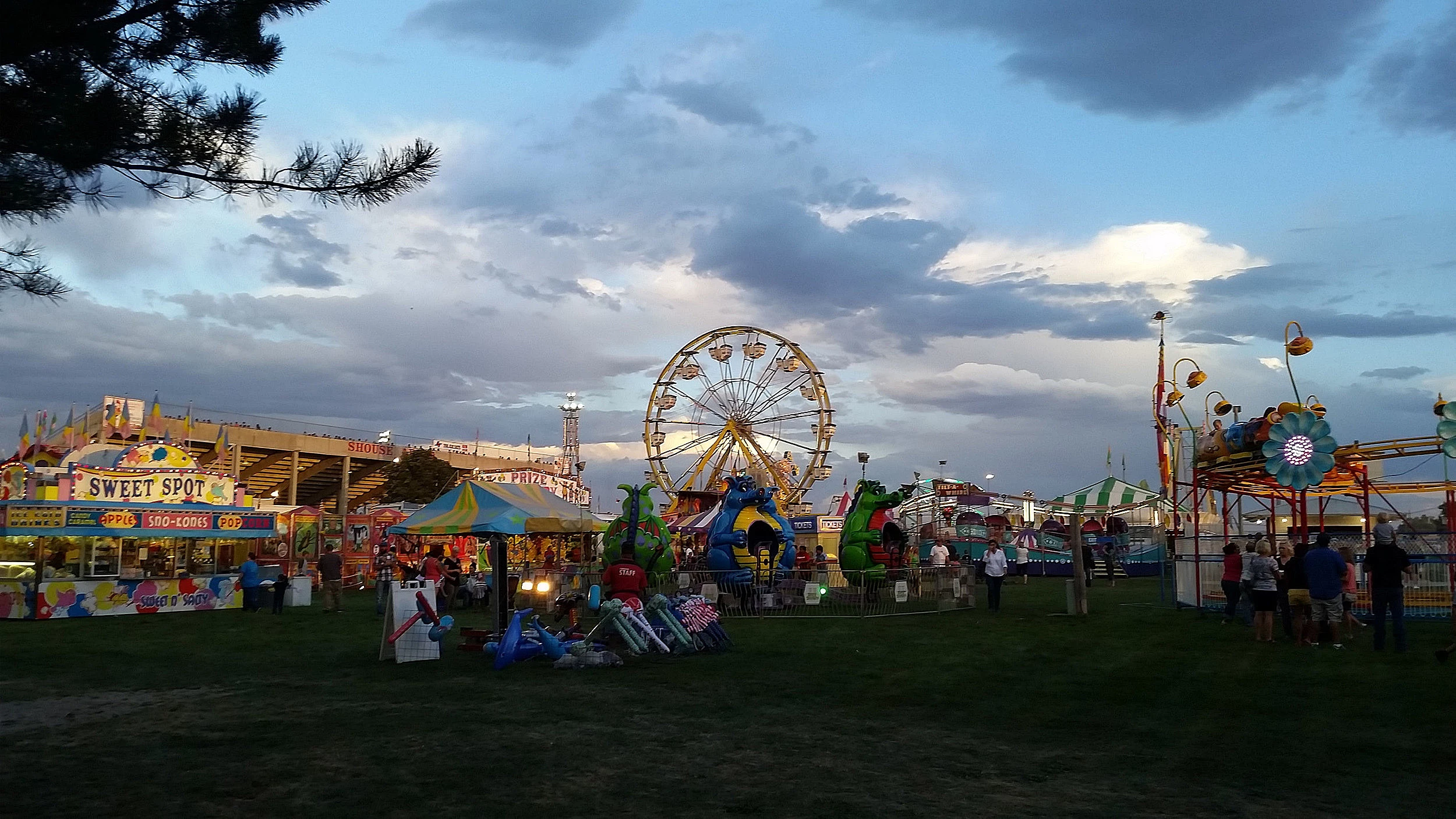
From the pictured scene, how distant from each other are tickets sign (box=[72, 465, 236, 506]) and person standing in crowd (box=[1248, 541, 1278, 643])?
2200cm

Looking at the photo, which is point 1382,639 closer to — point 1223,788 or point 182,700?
point 1223,788

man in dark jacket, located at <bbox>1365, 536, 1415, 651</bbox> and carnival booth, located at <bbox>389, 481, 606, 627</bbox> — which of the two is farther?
carnival booth, located at <bbox>389, 481, 606, 627</bbox>

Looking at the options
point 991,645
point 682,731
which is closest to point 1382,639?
point 991,645

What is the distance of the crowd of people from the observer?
12.2 metres

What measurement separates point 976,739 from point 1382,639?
7.57 meters

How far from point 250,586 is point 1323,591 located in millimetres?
19633

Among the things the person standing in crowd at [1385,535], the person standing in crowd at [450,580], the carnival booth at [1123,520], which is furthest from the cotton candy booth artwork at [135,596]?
the carnival booth at [1123,520]

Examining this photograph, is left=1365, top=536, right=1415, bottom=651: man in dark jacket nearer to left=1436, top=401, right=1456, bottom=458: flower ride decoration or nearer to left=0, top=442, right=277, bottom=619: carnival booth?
left=1436, top=401, right=1456, bottom=458: flower ride decoration

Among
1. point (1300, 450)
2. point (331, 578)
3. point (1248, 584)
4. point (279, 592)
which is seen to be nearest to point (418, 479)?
point (331, 578)

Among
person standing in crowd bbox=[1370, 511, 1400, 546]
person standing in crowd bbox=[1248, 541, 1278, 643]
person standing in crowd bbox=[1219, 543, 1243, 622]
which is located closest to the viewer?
person standing in crowd bbox=[1370, 511, 1400, 546]

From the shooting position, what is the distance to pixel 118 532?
22078mm

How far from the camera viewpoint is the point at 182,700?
368 inches

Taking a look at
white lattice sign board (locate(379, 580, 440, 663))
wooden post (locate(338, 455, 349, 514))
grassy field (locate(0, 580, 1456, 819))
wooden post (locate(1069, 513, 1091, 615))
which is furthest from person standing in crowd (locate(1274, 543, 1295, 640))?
wooden post (locate(338, 455, 349, 514))

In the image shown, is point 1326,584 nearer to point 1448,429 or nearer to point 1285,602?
point 1285,602
